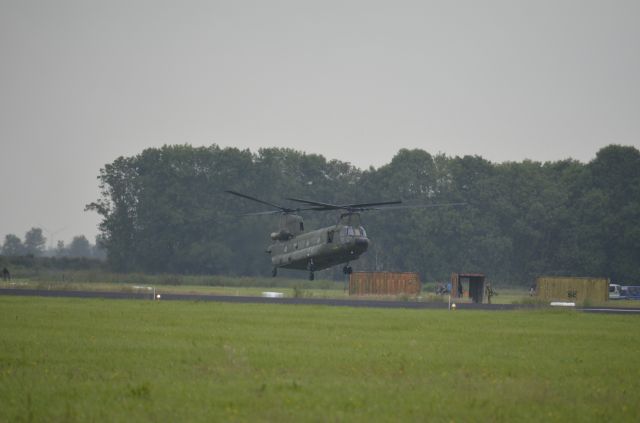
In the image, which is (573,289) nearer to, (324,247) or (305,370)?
(324,247)

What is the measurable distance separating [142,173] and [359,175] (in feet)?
112

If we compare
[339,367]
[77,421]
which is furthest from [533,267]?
[77,421]

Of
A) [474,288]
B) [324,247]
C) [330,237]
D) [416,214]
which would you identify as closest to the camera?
[330,237]

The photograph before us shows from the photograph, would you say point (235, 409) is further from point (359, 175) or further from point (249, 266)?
point (359, 175)

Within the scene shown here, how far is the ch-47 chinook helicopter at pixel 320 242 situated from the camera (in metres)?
58.6

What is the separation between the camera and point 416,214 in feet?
425

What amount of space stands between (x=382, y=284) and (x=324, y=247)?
24890 millimetres

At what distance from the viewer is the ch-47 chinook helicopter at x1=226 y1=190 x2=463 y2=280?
58.6 metres

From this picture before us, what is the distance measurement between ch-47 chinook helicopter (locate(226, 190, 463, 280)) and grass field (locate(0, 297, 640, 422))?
21.1 meters

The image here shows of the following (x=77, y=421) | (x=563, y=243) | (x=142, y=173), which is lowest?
(x=77, y=421)

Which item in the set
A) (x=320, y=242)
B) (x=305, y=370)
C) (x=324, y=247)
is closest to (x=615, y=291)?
(x=320, y=242)

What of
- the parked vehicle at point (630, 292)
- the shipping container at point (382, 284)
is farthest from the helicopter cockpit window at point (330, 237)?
the parked vehicle at point (630, 292)

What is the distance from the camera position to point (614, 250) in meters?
123

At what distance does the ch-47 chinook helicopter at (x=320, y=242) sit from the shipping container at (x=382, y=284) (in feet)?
59.2
